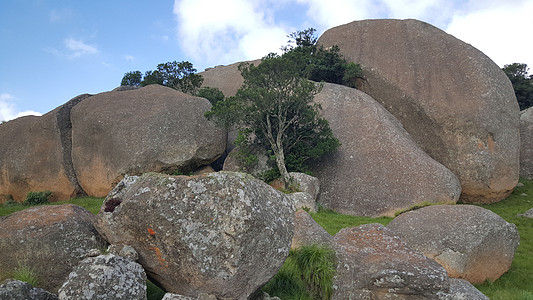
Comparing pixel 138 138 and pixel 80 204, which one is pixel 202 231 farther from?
pixel 138 138

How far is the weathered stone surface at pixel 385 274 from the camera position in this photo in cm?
790

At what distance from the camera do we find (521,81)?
127 feet

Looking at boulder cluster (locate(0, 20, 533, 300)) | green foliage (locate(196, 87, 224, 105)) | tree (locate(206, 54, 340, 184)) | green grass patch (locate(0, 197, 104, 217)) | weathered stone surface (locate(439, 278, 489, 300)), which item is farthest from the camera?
green foliage (locate(196, 87, 224, 105))

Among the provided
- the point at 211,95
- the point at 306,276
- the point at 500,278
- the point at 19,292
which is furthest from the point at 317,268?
the point at 211,95

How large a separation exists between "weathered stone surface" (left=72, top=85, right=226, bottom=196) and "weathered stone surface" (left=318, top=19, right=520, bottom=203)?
46.4 ft

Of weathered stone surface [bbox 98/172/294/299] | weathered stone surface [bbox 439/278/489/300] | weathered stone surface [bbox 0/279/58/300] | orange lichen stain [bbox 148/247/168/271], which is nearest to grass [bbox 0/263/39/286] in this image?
weathered stone surface [bbox 0/279/58/300]

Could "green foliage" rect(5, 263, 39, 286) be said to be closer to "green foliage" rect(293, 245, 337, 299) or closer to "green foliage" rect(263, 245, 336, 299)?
"green foliage" rect(263, 245, 336, 299)

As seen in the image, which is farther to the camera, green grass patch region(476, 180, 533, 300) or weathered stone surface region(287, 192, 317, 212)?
weathered stone surface region(287, 192, 317, 212)

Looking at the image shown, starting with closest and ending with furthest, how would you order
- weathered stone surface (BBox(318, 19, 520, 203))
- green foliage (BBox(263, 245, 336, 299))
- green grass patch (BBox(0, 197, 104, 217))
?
green foliage (BBox(263, 245, 336, 299))
green grass patch (BBox(0, 197, 104, 217))
weathered stone surface (BBox(318, 19, 520, 203))

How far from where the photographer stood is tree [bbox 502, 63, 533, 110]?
38562mm

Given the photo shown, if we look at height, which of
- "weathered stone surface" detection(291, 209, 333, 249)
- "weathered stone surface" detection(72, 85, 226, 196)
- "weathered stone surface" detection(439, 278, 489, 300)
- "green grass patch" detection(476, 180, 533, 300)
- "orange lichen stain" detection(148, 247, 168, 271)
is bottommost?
"green grass patch" detection(476, 180, 533, 300)

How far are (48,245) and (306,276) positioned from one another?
5.01 meters

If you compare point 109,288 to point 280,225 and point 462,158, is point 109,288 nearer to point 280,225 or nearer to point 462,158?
point 280,225

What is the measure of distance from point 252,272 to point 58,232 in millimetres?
3785
